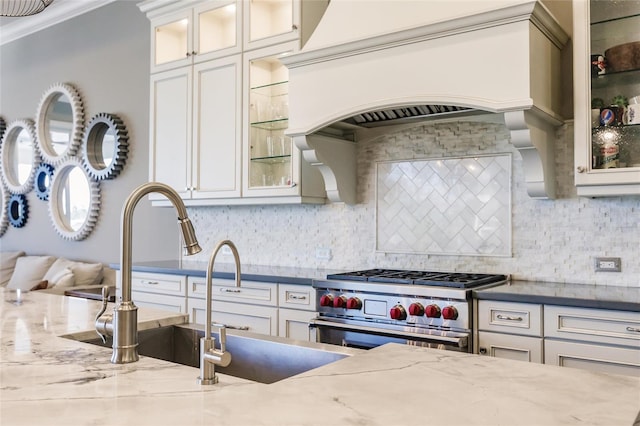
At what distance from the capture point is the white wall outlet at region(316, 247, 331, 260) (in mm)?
3750

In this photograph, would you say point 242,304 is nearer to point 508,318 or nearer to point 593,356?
point 508,318

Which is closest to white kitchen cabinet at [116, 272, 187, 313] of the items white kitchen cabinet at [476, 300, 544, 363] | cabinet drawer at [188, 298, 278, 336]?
cabinet drawer at [188, 298, 278, 336]

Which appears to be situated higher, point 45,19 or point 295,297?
point 45,19

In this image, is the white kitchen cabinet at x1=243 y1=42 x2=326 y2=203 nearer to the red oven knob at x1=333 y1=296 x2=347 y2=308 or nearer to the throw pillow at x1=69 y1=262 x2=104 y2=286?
the red oven knob at x1=333 y1=296 x2=347 y2=308

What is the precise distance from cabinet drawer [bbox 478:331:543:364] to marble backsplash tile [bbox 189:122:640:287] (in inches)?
24.4

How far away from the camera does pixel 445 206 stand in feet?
10.8

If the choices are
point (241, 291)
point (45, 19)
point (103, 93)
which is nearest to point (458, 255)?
point (241, 291)

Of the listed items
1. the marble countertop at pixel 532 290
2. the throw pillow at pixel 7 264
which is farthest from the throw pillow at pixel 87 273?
the marble countertop at pixel 532 290

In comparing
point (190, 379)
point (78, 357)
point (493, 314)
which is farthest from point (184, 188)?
point (190, 379)

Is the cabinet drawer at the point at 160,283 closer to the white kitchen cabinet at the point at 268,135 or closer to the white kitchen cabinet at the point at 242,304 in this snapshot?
the white kitchen cabinet at the point at 242,304

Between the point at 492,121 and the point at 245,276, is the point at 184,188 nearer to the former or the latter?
the point at 245,276

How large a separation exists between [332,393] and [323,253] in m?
2.73

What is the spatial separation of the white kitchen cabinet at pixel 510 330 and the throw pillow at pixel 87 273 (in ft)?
12.0

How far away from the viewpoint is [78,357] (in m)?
1.38
